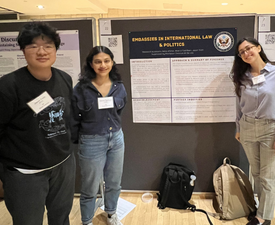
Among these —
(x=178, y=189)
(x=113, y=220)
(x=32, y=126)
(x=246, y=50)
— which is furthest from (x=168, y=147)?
(x=32, y=126)

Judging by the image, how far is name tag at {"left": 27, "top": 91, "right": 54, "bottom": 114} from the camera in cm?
107

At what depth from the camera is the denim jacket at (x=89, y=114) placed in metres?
1.56

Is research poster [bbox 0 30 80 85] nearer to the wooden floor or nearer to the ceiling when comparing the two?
the wooden floor

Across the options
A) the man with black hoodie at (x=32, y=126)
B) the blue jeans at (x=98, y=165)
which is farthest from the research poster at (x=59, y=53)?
the man with black hoodie at (x=32, y=126)

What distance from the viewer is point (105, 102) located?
159 centimetres

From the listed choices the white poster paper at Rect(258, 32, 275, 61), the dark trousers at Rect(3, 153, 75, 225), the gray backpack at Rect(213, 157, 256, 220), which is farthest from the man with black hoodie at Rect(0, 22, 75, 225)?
the white poster paper at Rect(258, 32, 275, 61)

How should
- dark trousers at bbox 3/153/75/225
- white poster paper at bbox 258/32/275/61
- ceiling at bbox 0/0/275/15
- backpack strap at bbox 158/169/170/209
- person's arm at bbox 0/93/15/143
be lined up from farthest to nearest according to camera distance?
ceiling at bbox 0/0/275/15 < backpack strap at bbox 158/169/170/209 < white poster paper at bbox 258/32/275/61 < dark trousers at bbox 3/153/75/225 < person's arm at bbox 0/93/15/143

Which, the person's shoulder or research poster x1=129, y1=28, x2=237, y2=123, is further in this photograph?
research poster x1=129, y1=28, x2=237, y2=123

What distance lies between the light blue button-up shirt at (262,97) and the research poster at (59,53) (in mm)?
1513

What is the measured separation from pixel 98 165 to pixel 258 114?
1.27 metres

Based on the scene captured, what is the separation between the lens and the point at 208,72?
2059 mm

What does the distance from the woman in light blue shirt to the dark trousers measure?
4.49 feet

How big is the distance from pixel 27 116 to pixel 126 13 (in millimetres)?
7360

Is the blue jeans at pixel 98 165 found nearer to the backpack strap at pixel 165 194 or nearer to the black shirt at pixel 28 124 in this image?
the black shirt at pixel 28 124
